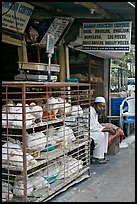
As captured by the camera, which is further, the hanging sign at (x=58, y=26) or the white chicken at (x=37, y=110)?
the hanging sign at (x=58, y=26)

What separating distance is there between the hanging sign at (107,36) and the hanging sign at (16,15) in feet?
4.41

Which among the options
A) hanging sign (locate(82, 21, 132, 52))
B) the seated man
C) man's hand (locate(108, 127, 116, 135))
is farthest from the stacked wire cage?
man's hand (locate(108, 127, 116, 135))

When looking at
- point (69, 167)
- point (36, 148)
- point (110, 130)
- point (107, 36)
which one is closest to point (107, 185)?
point (69, 167)

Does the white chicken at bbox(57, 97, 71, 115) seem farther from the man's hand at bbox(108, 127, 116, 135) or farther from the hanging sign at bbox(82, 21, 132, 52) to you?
the man's hand at bbox(108, 127, 116, 135)

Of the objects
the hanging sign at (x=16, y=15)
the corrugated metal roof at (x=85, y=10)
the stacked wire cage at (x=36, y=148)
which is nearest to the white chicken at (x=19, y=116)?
the stacked wire cage at (x=36, y=148)

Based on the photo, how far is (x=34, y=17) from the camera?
516 centimetres

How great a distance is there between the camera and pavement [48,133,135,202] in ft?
13.8

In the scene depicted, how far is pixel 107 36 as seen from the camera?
553 cm

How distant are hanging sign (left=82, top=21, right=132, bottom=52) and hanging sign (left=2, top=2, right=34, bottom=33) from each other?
Answer: 1345 millimetres

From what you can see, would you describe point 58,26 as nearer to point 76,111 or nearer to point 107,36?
point 107,36

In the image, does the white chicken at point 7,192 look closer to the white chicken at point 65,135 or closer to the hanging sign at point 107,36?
the white chicken at point 65,135

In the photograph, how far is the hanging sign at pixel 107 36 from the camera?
5406 mm

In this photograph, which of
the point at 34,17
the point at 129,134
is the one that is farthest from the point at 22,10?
the point at 129,134

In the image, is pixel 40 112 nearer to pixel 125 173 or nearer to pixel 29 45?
pixel 29 45
